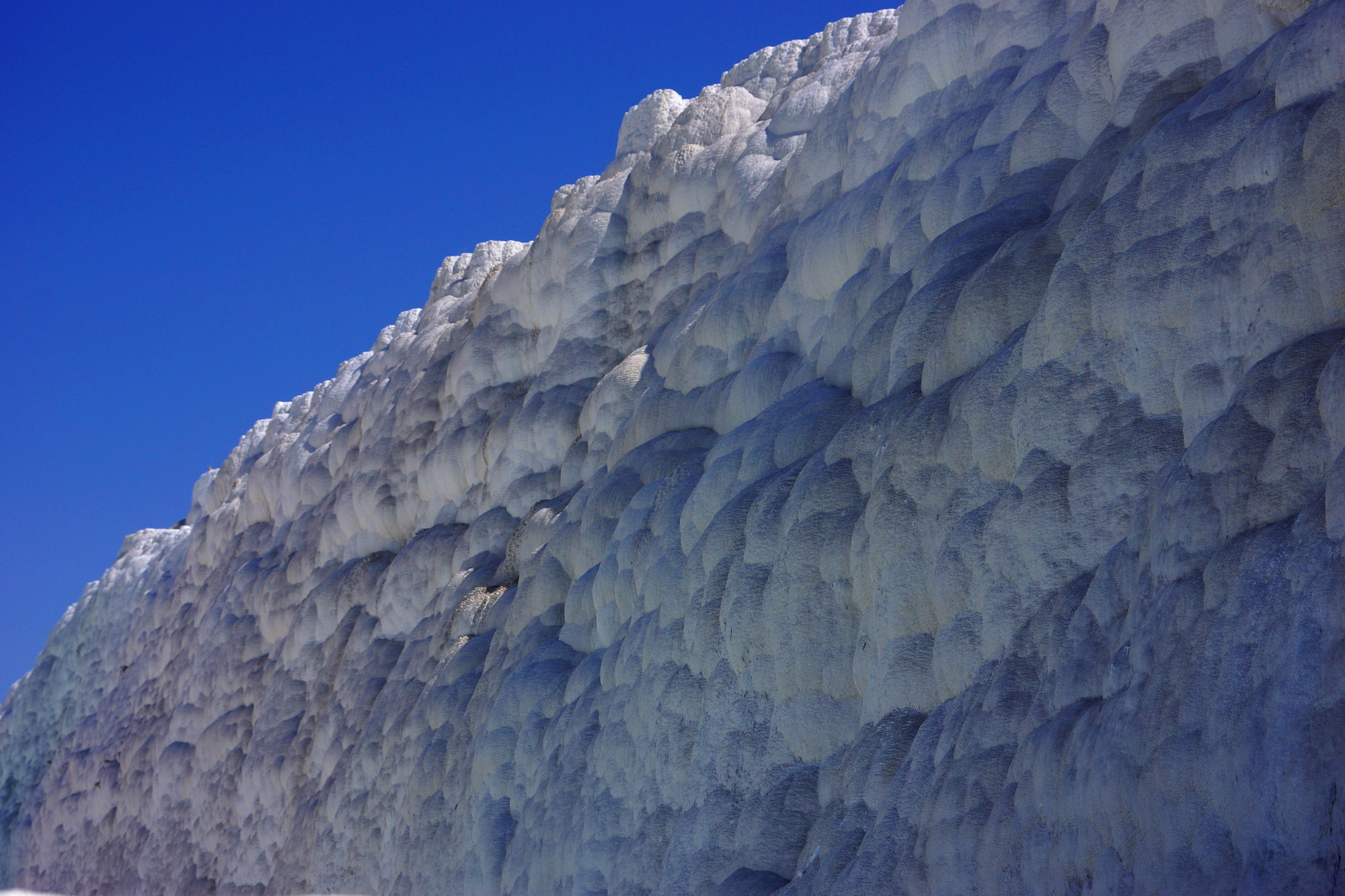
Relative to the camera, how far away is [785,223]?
776 centimetres

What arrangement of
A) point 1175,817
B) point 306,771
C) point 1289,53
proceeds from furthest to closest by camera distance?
1. point 306,771
2. point 1289,53
3. point 1175,817

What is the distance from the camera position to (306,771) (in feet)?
32.7

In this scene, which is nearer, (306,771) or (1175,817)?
(1175,817)

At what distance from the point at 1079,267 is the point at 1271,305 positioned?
819 millimetres

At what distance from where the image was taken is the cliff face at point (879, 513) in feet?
9.90

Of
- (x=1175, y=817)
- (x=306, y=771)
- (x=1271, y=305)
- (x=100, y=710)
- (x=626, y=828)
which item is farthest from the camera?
(x=100, y=710)

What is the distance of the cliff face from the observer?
3.02 meters

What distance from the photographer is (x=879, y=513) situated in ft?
15.0

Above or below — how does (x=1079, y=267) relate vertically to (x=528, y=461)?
below

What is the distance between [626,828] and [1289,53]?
415 centimetres

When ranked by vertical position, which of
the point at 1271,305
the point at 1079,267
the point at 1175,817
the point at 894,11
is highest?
the point at 894,11

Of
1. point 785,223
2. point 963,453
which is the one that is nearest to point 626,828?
point 963,453

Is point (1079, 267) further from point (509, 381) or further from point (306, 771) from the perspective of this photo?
point (306, 771)

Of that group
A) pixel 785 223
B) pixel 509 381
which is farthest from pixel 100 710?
pixel 785 223
